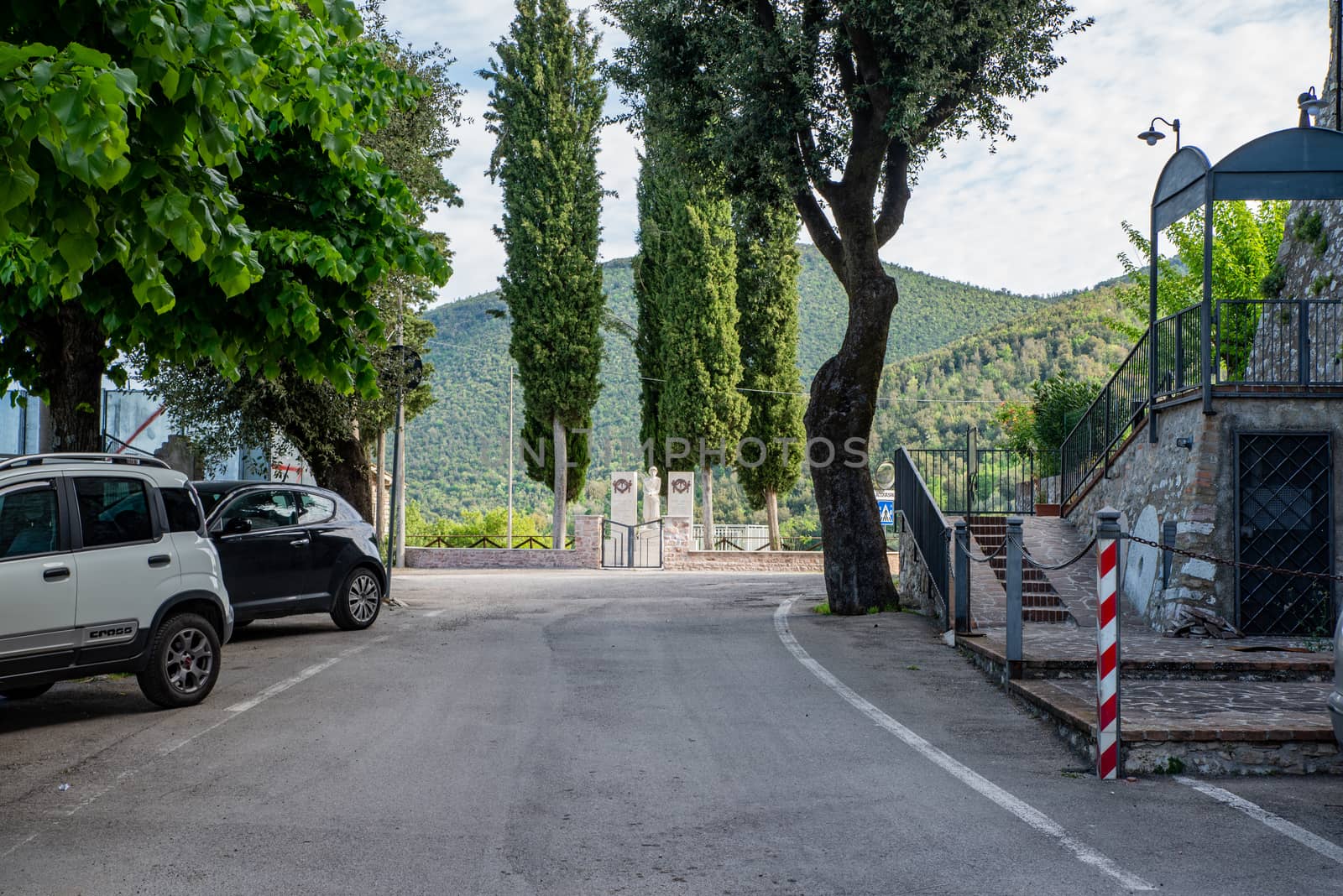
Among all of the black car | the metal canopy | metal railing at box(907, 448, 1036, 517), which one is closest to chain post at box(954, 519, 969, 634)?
the metal canopy

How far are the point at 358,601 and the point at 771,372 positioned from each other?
28222 millimetres

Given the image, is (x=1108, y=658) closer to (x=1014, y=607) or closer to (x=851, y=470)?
(x=1014, y=607)

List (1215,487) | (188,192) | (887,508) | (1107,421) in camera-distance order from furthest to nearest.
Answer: (887,508), (1107,421), (1215,487), (188,192)

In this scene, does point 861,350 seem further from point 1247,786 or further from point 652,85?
point 1247,786

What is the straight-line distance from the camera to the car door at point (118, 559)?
7891 millimetres

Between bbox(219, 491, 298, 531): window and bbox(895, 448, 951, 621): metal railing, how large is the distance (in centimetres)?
759

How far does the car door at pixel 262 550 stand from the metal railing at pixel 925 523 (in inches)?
293

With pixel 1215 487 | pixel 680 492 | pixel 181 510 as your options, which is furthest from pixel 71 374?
pixel 680 492

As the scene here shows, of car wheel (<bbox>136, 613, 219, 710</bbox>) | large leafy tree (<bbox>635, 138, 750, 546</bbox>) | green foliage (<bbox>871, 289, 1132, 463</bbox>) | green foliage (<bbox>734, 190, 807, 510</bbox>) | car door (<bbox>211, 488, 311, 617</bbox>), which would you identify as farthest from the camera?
green foliage (<bbox>871, 289, 1132, 463</bbox>)

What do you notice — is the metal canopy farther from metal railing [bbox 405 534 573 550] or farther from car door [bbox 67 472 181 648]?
metal railing [bbox 405 534 573 550]

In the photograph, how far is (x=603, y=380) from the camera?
75500 millimetres

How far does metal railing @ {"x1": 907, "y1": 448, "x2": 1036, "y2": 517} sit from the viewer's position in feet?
64.4

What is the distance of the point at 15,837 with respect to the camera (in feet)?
17.4

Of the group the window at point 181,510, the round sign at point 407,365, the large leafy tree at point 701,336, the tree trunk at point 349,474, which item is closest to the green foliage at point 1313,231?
the round sign at point 407,365
